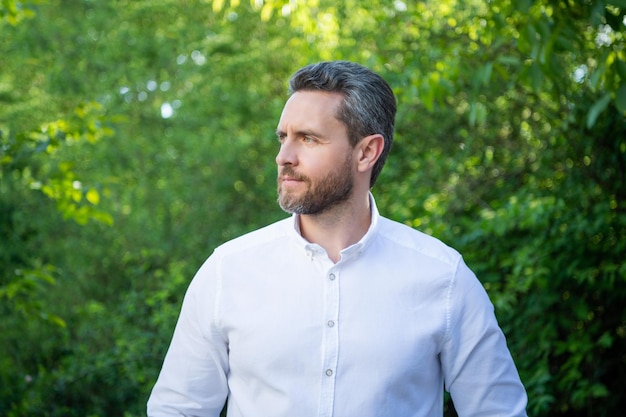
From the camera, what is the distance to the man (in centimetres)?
200

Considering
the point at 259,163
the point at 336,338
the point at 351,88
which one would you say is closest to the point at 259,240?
the point at 336,338

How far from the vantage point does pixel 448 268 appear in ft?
6.91

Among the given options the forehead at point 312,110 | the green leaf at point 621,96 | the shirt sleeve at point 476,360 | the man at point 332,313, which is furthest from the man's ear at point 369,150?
the green leaf at point 621,96

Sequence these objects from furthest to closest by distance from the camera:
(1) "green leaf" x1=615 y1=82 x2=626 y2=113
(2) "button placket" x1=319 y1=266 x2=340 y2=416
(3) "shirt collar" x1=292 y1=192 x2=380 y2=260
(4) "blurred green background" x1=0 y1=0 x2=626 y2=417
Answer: (4) "blurred green background" x1=0 y1=0 x2=626 y2=417 → (1) "green leaf" x1=615 y1=82 x2=626 y2=113 → (3) "shirt collar" x1=292 y1=192 x2=380 y2=260 → (2) "button placket" x1=319 y1=266 x2=340 y2=416

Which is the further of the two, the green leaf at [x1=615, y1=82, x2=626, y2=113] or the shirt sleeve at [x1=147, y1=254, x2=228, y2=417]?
the green leaf at [x1=615, y1=82, x2=626, y2=113]

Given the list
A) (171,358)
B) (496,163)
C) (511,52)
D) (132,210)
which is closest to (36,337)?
(132,210)

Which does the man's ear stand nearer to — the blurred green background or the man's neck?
the man's neck

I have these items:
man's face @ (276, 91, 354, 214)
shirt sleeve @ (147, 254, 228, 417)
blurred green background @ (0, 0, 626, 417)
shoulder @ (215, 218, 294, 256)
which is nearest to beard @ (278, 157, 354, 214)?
man's face @ (276, 91, 354, 214)

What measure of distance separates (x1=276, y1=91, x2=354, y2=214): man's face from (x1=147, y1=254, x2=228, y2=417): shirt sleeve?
0.98 ft

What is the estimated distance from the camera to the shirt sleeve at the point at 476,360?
206 centimetres

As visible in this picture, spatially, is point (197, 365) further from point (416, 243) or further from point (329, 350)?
point (416, 243)

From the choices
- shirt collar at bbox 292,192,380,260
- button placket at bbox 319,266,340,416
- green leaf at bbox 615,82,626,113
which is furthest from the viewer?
green leaf at bbox 615,82,626,113

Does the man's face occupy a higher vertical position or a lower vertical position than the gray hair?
lower

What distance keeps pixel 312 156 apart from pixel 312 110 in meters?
0.12
